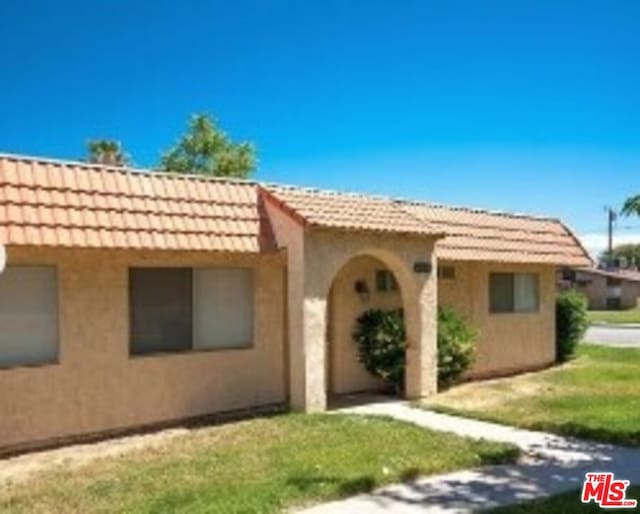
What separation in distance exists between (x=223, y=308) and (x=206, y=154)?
3239cm

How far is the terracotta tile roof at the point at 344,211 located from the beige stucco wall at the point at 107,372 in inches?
44.8

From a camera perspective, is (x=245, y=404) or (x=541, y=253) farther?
(x=541, y=253)

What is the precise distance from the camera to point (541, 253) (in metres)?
18.9

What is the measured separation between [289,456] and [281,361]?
395cm

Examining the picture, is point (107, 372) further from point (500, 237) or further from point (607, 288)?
point (607, 288)

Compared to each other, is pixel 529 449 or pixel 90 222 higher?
pixel 90 222

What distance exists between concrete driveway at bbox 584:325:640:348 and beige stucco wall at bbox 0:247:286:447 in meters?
19.0

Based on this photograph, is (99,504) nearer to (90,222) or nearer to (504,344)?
(90,222)

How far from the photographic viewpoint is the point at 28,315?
10.8 m

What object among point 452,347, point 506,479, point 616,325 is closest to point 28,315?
point 506,479

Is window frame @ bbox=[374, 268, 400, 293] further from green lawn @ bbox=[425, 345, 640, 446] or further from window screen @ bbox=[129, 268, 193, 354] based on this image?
window screen @ bbox=[129, 268, 193, 354]

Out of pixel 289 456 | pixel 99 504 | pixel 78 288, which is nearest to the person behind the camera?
pixel 99 504

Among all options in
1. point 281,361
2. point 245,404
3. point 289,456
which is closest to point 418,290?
point 281,361

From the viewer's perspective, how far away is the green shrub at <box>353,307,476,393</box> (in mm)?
14742
